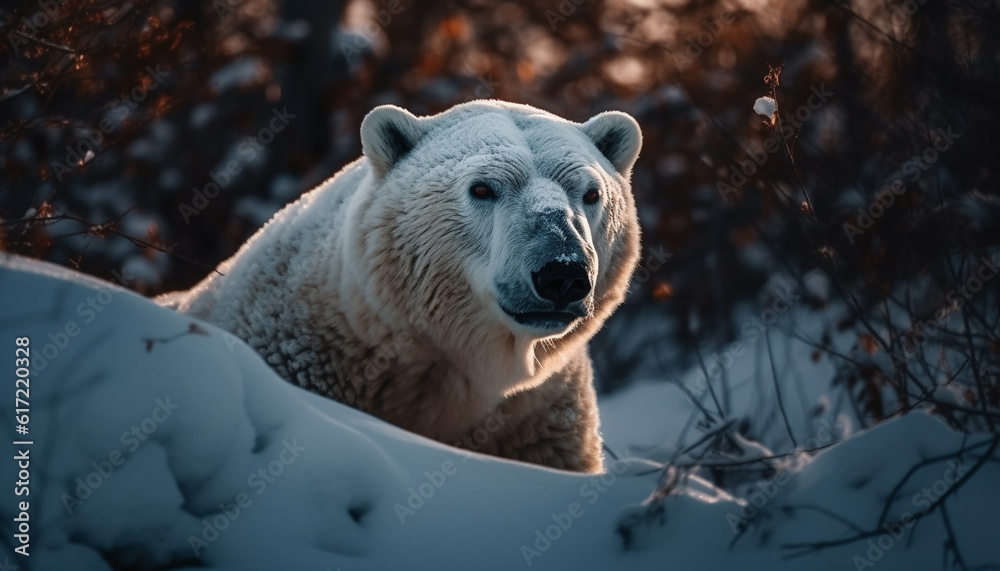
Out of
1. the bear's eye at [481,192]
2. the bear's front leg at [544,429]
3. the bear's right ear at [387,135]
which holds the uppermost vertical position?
the bear's right ear at [387,135]

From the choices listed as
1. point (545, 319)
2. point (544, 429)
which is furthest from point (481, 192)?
point (544, 429)

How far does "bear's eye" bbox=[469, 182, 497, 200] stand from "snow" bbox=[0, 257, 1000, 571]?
4.41ft

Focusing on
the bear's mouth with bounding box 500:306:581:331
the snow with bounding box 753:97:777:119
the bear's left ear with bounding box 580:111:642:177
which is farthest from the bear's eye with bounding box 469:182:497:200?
the snow with bounding box 753:97:777:119

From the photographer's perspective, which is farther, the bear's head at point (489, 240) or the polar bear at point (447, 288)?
the polar bear at point (447, 288)

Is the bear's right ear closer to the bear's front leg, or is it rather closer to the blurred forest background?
the blurred forest background

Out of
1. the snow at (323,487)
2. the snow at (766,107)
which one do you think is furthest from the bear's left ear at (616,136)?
the snow at (323,487)

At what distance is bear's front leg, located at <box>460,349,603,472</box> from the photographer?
3904mm

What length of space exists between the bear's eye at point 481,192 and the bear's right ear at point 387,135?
0.42 meters

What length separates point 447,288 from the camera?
12.0 ft

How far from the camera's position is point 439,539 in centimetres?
230

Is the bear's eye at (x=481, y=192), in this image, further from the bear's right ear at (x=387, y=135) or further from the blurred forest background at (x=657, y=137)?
the blurred forest background at (x=657, y=137)

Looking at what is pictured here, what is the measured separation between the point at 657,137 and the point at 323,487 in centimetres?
847

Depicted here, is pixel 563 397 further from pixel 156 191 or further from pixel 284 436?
pixel 156 191

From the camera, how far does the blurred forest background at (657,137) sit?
3473 millimetres
